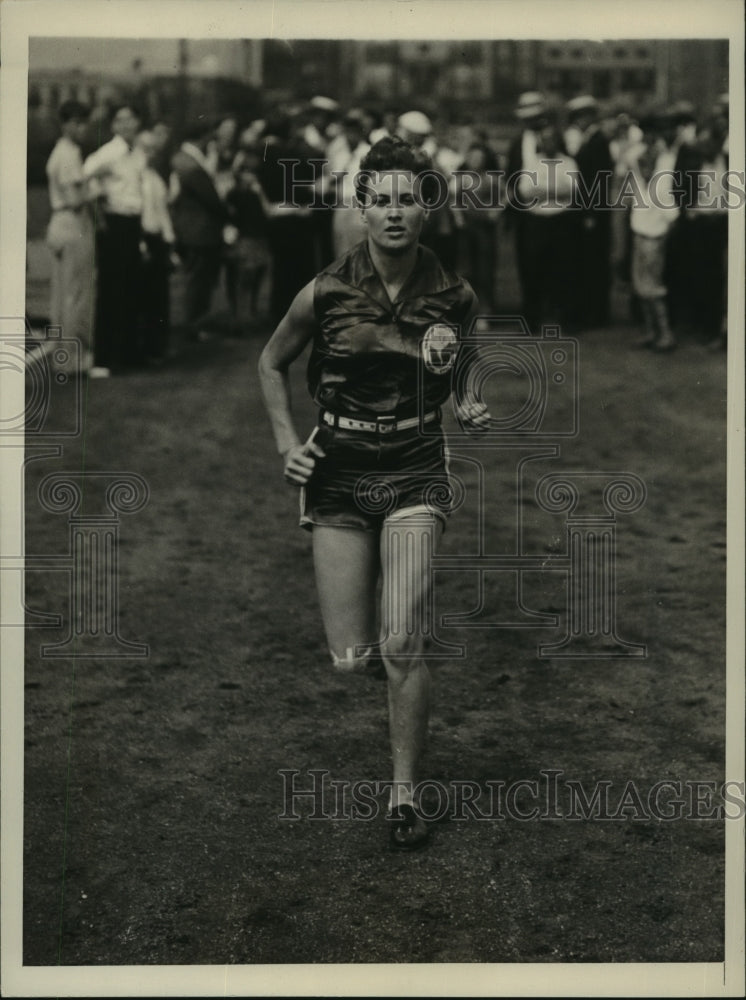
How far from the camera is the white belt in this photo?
4922mm

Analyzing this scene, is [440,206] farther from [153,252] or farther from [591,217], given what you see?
[153,252]

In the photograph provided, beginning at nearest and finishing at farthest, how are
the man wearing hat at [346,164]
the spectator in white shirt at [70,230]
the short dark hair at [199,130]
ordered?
the spectator in white shirt at [70,230]
the short dark hair at [199,130]
the man wearing hat at [346,164]

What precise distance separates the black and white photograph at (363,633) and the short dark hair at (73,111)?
40 mm

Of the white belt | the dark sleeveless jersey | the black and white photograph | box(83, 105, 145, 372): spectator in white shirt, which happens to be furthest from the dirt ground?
box(83, 105, 145, 372): spectator in white shirt

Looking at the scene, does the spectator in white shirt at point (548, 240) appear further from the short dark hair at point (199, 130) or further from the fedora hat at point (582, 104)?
the short dark hair at point (199, 130)

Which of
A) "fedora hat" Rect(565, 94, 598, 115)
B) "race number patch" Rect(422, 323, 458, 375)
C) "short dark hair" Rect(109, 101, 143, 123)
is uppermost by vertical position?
"fedora hat" Rect(565, 94, 598, 115)

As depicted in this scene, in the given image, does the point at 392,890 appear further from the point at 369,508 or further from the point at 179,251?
the point at 179,251

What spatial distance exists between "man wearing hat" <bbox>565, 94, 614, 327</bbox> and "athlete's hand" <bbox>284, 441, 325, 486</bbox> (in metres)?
6.37

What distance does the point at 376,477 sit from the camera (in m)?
4.93

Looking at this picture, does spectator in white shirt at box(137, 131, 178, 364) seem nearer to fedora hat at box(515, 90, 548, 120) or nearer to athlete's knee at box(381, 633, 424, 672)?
fedora hat at box(515, 90, 548, 120)

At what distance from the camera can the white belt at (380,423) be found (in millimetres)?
4922

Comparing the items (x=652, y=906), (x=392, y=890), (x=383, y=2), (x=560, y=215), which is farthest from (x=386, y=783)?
(x=560, y=215)

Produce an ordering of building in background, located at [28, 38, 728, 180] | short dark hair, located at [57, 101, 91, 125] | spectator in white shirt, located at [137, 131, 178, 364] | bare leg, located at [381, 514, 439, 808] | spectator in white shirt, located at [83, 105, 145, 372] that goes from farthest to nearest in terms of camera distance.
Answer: spectator in white shirt, located at [137, 131, 178, 364]
spectator in white shirt, located at [83, 105, 145, 372]
short dark hair, located at [57, 101, 91, 125]
building in background, located at [28, 38, 728, 180]
bare leg, located at [381, 514, 439, 808]

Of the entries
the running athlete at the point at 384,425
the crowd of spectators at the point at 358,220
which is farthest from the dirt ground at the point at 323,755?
the crowd of spectators at the point at 358,220
